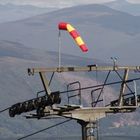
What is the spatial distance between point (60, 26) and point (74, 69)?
2.33 m

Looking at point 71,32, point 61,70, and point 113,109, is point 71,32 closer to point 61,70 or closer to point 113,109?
point 61,70

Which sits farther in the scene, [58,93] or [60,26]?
[60,26]

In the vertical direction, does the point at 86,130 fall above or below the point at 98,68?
below

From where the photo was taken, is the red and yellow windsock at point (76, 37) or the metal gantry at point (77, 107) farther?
the red and yellow windsock at point (76, 37)

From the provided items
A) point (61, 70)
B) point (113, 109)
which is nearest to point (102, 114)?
point (113, 109)

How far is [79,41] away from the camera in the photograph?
106ft

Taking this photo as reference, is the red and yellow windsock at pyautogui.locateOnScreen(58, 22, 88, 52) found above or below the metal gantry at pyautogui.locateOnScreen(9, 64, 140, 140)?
above

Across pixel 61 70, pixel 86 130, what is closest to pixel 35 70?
pixel 61 70

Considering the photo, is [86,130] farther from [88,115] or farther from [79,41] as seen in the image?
[79,41]

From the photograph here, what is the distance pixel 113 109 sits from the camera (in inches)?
1278

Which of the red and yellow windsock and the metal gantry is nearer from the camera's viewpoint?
the metal gantry

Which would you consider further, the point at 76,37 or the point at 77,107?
the point at 76,37

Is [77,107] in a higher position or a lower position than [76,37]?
lower

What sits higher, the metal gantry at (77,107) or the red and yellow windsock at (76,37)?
the red and yellow windsock at (76,37)
